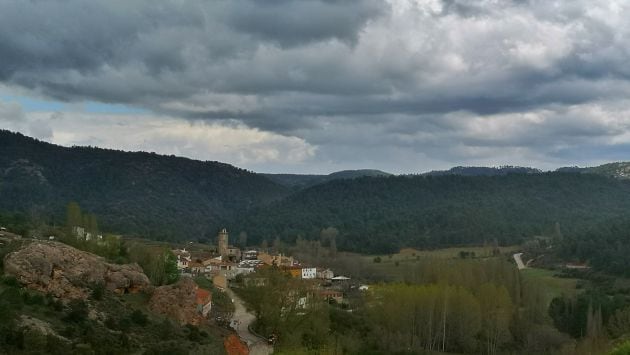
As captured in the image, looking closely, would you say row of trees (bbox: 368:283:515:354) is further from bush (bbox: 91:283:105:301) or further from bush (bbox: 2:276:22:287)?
bush (bbox: 2:276:22:287)

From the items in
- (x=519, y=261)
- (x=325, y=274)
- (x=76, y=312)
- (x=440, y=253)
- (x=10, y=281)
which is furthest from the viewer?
(x=440, y=253)

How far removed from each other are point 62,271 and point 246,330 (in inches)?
760

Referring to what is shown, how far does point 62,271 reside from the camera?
45781mm

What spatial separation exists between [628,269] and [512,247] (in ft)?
179

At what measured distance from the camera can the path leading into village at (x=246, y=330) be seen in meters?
51.3

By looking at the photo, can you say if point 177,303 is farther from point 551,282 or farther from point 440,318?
point 551,282

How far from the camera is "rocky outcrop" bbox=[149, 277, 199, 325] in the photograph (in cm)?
5009

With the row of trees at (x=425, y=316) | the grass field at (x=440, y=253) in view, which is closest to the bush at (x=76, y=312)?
the row of trees at (x=425, y=316)

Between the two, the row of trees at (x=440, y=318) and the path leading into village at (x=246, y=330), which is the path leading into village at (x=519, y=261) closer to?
the row of trees at (x=440, y=318)

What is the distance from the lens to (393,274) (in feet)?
404

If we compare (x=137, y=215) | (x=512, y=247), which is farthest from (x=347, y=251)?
(x=137, y=215)

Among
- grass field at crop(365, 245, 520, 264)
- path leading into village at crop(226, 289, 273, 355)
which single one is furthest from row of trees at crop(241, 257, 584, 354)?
grass field at crop(365, 245, 520, 264)

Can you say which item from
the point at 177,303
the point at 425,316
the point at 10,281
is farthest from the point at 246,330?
the point at 10,281

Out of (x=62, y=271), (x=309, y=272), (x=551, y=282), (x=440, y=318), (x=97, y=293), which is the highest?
(x=62, y=271)
